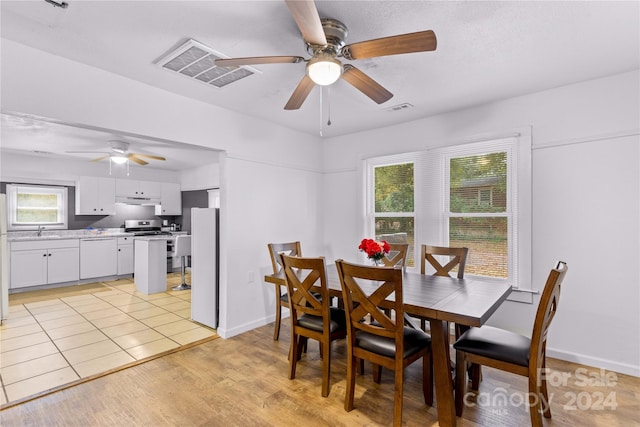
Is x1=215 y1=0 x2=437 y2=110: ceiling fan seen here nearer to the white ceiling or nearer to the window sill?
the white ceiling

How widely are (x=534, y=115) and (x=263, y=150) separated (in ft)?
9.78

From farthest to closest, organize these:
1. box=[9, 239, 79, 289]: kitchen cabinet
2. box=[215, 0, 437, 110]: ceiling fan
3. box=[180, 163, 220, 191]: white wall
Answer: box=[180, 163, 220, 191]: white wall → box=[9, 239, 79, 289]: kitchen cabinet → box=[215, 0, 437, 110]: ceiling fan

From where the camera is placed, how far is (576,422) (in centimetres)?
199

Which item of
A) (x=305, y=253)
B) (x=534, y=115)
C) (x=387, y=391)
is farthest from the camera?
(x=305, y=253)

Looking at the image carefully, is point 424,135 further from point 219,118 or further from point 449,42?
point 219,118

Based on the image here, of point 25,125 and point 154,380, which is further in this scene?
point 25,125

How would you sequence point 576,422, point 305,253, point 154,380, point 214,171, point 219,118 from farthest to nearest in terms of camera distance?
point 214,171, point 305,253, point 219,118, point 154,380, point 576,422

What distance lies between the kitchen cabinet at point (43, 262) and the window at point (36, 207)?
0.83m

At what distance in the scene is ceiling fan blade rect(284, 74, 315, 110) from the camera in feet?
6.95

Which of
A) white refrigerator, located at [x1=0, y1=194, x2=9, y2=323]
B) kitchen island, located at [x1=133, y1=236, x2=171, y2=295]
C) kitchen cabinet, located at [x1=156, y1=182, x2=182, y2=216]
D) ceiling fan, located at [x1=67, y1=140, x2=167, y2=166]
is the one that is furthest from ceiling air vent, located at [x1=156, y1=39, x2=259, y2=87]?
kitchen cabinet, located at [x1=156, y1=182, x2=182, y2=216]

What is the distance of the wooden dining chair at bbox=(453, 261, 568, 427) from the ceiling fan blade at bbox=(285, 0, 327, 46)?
1.81 metres

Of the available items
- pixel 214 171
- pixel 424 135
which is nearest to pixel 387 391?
pixel 424 135

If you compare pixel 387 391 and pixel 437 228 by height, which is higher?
pixel 437 228

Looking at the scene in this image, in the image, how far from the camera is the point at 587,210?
2.76m
